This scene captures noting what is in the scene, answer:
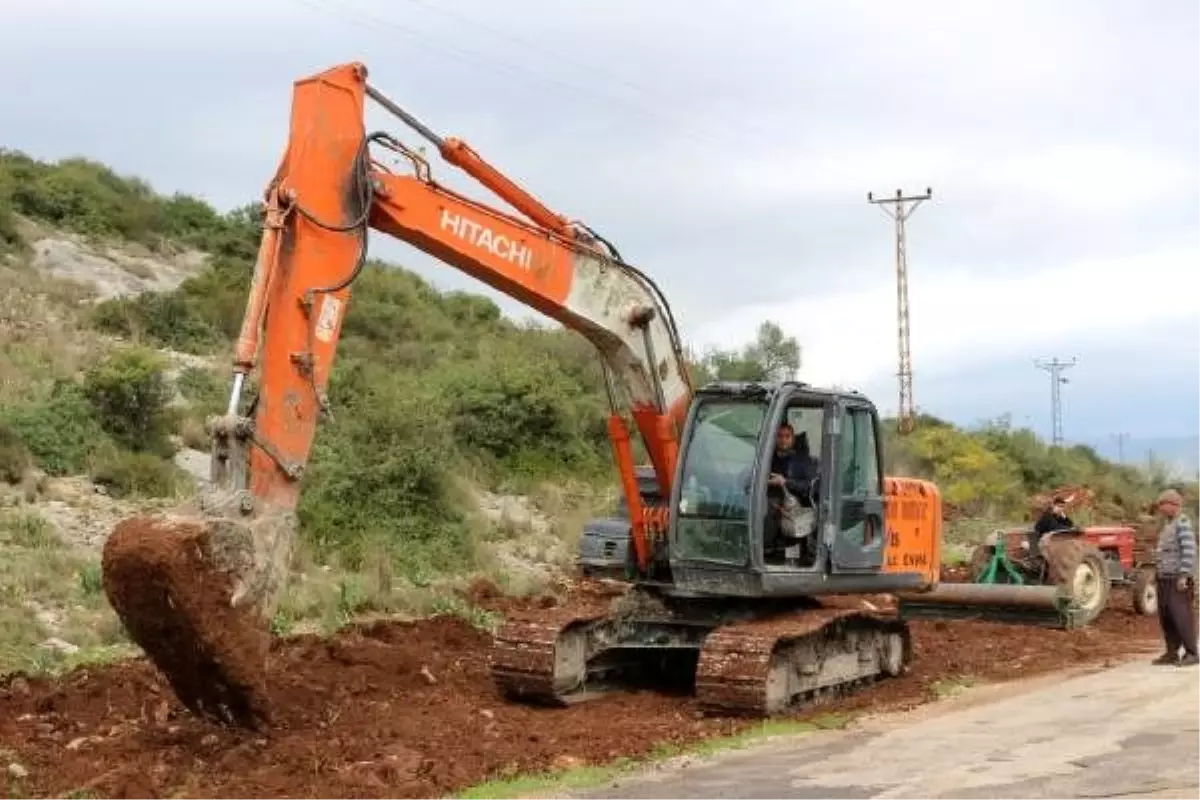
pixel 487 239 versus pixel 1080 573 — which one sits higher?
pixel 487 239

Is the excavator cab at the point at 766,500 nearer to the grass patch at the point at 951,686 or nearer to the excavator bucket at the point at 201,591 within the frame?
the grass patch at the point at 951,686

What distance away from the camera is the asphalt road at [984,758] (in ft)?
28.6

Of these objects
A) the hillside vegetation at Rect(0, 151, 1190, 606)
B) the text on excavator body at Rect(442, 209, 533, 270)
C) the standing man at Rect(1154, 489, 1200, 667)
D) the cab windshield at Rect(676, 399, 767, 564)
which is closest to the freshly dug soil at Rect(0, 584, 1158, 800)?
the standing man at Rect(1154, 489, 1200, 667)

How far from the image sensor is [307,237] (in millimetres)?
9742

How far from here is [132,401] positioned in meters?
22.7

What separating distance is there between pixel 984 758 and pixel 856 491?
3159mm

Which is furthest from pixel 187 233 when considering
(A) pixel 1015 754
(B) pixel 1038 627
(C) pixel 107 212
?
(A) pixel 1015 754

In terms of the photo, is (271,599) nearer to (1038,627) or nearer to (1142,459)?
(1038,627)

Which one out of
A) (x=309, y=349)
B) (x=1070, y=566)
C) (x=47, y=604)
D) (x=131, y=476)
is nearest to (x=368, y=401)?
(x=131, y=476)

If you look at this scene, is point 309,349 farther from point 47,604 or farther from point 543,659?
point 47,604

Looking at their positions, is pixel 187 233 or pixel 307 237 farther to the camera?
pixel 187 233

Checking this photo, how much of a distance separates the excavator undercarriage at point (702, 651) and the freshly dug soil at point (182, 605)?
10.9ft

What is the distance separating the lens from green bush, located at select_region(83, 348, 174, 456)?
2236cm

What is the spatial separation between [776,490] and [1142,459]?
45.9 meters
